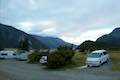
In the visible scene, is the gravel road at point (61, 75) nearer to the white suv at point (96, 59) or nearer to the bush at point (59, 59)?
the white suv at point (96, 59)

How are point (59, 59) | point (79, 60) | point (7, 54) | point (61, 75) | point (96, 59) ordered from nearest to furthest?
1. point (61, 75)
2. point (96, 59)
3. point (59, 59)
4. point (79, 60)
5. point (7, 54)

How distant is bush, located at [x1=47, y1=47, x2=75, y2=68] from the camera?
44031mm

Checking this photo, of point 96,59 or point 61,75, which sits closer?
point 61,75

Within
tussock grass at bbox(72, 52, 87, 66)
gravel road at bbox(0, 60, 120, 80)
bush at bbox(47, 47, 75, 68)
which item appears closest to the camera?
gravel road at bbox(0, 60, 120, 80)

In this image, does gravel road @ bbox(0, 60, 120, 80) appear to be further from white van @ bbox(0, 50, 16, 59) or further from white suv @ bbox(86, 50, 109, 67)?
white van @ bbox(0, 50, 16, 59)

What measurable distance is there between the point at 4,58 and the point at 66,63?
86.5 ft

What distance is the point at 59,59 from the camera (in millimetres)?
45062

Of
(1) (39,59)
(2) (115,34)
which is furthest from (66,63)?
(2) (115,34)

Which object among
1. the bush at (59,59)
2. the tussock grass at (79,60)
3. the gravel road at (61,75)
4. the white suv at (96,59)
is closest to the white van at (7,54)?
→ the tussock grass at (79,60)

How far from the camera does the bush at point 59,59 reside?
1734 inches

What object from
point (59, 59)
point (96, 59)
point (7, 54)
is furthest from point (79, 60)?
point (7, 54)

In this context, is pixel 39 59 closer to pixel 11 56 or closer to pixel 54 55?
pixel 54 55

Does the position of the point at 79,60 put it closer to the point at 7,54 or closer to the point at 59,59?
the point at 59,59

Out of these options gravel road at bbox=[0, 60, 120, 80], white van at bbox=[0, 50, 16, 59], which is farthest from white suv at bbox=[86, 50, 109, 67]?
white van at bbox=[0, 50, 16, 59]
